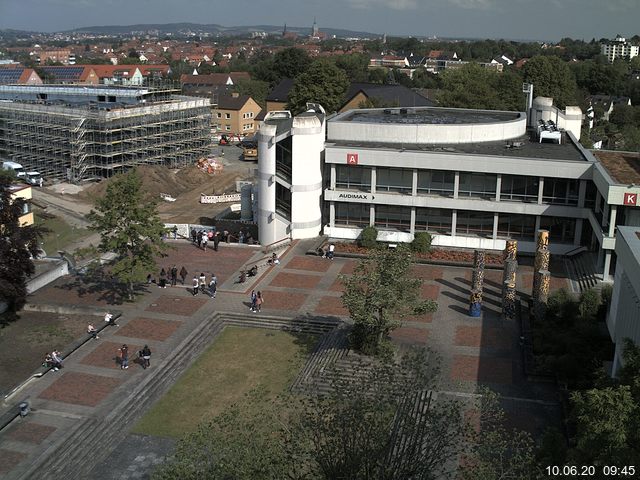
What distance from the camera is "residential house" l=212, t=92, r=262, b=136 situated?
10850cm

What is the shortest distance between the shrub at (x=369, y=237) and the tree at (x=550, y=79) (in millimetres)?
59125

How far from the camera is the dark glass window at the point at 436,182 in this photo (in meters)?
47.6

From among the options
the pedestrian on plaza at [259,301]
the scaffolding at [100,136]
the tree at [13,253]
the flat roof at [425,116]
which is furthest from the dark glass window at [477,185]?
the scaffolding at [100,136]

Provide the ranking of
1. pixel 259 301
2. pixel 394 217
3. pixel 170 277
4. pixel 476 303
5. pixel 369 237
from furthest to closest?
pixel 394 217
pixel 369 237
pixel 170 277
pixel 259 301
pixel 476 303

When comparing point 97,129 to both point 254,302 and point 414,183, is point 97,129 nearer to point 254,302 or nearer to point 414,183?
point 414,183

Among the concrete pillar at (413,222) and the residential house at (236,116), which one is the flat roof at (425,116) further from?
the residential house at (236,116)

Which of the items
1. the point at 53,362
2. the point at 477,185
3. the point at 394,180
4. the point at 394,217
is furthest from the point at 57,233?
the point at 477,185

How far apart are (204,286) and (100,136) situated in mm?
39301

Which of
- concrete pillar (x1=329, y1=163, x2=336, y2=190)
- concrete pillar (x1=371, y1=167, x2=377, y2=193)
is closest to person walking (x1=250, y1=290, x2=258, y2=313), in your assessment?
concrete pillar (x1=329, y1=163, x2=336, y2=190)

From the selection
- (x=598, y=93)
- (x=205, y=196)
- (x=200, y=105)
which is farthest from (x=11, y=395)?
(x=598, y=93)

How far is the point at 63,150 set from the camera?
76188 mm

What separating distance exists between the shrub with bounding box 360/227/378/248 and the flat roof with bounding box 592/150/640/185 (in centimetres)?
1496

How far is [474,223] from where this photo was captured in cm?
4800

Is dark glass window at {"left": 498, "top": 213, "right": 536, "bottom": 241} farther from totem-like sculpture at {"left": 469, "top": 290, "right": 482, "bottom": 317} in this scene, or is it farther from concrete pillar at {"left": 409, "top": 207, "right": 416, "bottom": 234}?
totem-like sculpture at {"left": 469, "top": 290, "right": 482, "bottom": 317}
